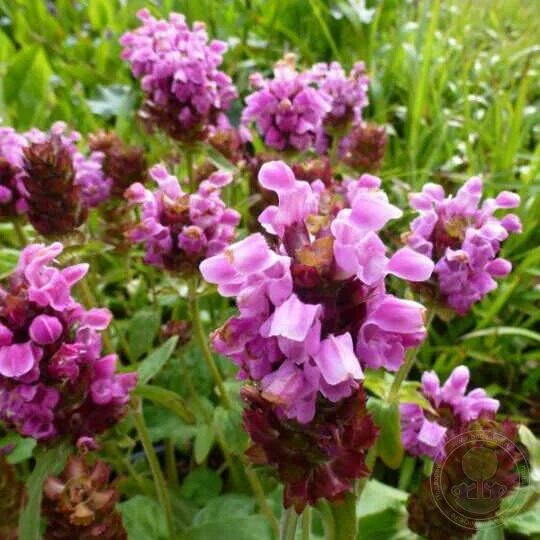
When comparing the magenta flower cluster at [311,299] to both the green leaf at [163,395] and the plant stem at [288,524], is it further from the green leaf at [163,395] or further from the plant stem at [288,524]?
the green leaf at [163,395]

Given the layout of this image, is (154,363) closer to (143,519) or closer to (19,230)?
(143,519)

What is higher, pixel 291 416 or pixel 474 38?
pixel 291 416

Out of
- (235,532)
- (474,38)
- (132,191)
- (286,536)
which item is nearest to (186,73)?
(132,191)

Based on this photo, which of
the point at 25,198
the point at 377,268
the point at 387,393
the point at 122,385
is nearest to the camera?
the point at 377,268

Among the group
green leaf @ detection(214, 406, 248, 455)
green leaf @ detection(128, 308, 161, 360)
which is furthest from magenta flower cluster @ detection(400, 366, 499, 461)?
green leaf @ detection(128, 308, 161, 360)

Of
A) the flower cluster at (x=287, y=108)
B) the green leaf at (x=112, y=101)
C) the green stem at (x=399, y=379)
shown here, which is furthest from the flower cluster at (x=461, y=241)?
the green leaf at (x=112, y=101)

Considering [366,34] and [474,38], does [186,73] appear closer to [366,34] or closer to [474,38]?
[366,34]
